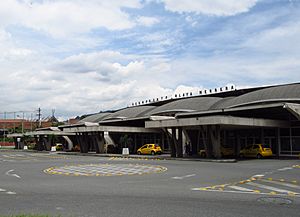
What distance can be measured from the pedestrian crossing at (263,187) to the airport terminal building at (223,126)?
606 inches

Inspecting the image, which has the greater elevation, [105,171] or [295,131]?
[295,131]

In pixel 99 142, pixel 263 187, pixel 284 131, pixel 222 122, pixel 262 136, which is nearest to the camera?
pixel 263 187

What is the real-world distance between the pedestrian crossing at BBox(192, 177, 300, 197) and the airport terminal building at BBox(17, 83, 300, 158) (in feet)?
50.5

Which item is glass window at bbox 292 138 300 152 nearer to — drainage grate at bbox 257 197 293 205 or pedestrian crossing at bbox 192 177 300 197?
pedestrian crossing at bbox 192 177 300 197

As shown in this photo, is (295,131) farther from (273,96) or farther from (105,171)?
(105,171)

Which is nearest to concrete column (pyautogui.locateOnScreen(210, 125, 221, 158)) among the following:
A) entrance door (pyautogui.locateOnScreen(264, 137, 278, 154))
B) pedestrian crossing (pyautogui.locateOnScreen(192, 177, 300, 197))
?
entrance door (pyautogui.locateOnScreen(264, 137, 278, 154))

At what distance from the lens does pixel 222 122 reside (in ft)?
103

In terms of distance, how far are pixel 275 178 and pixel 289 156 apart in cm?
2087

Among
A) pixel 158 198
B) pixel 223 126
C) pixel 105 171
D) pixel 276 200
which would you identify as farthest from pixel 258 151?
pixel 158 198

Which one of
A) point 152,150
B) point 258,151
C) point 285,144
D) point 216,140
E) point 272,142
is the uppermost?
point 216,140

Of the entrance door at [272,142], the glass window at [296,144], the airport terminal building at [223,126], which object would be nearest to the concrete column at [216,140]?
the airport terminal building at [223,126]

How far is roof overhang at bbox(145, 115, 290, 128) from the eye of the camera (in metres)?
31.5

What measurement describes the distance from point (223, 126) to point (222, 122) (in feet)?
16.1

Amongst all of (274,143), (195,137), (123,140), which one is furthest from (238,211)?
(123,140)
